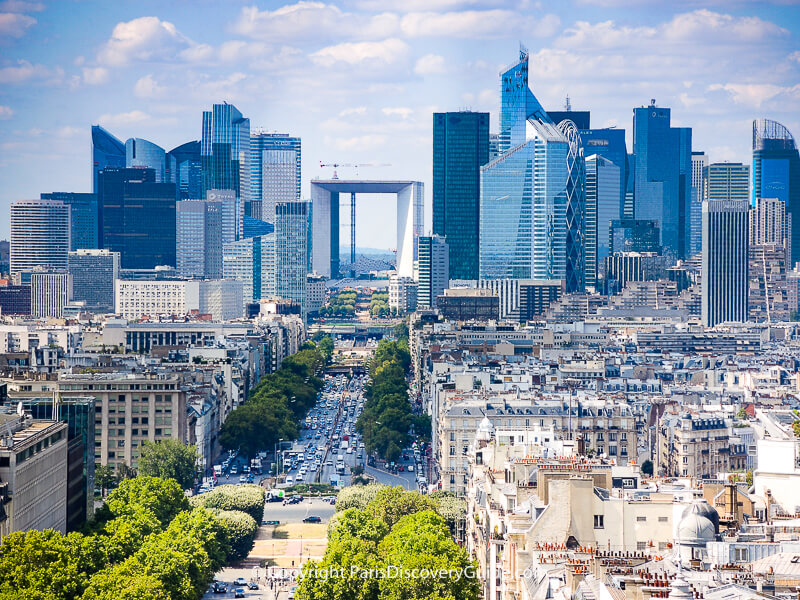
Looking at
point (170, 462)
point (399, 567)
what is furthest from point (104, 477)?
point (399, 567)

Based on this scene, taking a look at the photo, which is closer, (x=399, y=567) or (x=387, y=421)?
(x=399, y=567)

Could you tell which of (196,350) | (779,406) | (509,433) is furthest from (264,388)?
(509,433)

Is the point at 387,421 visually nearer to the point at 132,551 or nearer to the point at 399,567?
the point at 132,551

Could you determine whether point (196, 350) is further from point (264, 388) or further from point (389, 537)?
point (389, 537)

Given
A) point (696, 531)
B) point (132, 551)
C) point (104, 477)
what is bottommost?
point (104, 477)

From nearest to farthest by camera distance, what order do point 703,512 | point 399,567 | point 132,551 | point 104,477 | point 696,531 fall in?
point 696,531 → point 703,512 → point 399,567 → point 132,551 → point 104,477

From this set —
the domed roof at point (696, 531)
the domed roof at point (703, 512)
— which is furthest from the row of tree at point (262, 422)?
the domed roof at point (696, 531)

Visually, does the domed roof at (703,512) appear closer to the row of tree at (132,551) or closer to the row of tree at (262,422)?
the row of tree at (132,551)
